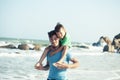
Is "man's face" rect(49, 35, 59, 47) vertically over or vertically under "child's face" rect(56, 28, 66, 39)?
under

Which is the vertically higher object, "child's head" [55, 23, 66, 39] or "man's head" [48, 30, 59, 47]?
"child's head" [55, 23, 66, 39]

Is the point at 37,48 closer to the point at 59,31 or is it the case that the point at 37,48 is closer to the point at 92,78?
the point at 92,78

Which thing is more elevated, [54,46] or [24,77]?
[54,46]

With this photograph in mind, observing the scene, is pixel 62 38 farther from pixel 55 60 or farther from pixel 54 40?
pixel 55 60

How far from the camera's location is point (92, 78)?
1166 centimetres

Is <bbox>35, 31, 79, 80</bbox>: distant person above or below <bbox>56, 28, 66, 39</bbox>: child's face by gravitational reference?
below

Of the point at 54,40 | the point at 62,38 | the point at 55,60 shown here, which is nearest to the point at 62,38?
the point at 62,38

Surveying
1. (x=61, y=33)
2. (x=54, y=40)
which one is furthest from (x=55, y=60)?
(x=61, y=33)

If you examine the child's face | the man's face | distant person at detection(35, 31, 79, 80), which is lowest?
distant person at detection(35, 31, 79, 80)

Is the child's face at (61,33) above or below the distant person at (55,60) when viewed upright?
above

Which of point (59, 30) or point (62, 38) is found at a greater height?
point (59, 30)

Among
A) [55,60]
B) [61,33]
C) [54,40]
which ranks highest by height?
→ [61,33]

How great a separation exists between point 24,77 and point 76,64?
7241 millimetres

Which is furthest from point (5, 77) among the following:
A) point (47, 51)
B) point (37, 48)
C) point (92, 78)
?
point (37, 48)
